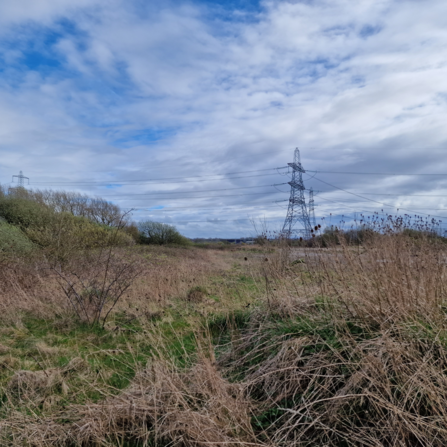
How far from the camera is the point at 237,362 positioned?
372 cm

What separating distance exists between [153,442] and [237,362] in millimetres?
1266

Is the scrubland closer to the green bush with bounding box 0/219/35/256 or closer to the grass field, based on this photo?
the grass field

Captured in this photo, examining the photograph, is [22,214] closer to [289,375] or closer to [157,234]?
[157,234]

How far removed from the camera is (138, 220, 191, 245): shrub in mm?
30094

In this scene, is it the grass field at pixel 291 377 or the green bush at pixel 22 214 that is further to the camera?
the green bush at pixel 22 214

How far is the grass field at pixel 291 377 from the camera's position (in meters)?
2.50

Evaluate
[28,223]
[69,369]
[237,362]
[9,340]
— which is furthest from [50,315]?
[28,223]

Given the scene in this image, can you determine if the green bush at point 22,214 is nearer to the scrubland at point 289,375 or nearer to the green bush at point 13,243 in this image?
the green bush at point 13,243

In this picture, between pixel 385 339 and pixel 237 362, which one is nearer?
pixel 385 339

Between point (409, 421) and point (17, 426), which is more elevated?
point (409, 421)

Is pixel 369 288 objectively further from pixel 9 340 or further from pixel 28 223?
pixel 28 223

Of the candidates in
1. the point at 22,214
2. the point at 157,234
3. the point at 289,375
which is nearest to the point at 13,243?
the point at 22,214

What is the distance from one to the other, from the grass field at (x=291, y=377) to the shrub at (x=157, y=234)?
81.9 feet

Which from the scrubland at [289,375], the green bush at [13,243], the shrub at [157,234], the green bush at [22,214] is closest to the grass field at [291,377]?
the scrubland at [289,375]
